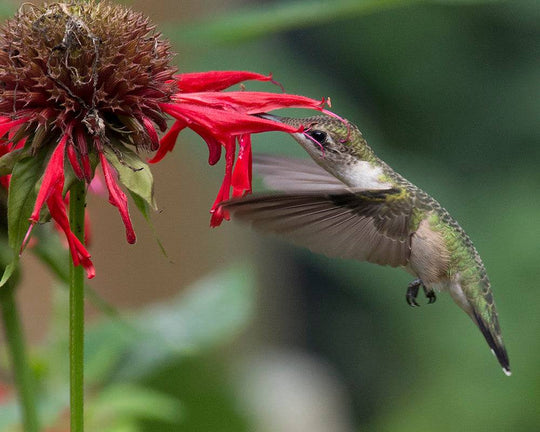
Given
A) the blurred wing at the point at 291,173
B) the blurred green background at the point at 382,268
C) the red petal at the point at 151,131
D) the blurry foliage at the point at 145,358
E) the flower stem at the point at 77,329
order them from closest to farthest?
the flower stem at the point at 77,329 < the red petal at the point at 151,131 < the blurred wing at the point at 291,173 < the blurry foliage at the point at 145,358 < the blurred green background at the point at 382,268

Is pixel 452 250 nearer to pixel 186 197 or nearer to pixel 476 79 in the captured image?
pixel 186 197

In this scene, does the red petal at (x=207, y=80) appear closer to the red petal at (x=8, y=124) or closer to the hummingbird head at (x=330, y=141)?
the hummingbird head at (x=330, y=141)

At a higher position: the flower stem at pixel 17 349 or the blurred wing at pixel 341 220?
the blurred wing at pixel 341 220

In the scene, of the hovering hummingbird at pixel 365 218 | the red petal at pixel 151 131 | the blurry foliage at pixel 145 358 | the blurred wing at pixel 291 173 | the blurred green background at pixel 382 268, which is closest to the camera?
the red petal at pixel 151 131

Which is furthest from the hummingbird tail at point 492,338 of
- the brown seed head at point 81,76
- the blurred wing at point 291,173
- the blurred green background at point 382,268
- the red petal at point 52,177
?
the blurred green background at point 382,268

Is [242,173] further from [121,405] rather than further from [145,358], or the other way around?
[145,358]

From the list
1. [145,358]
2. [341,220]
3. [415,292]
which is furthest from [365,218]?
[145,358]
